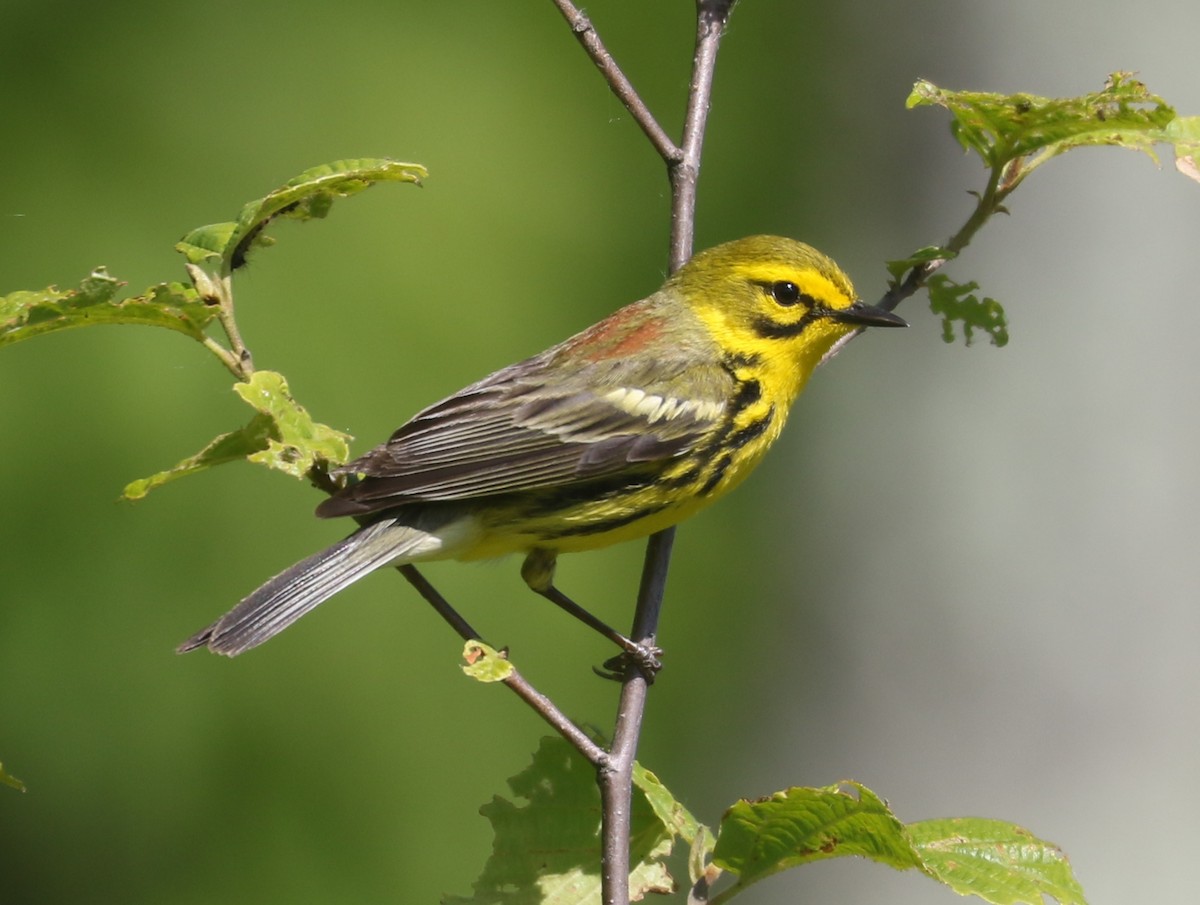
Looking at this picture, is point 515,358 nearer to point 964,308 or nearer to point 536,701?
point 964,308

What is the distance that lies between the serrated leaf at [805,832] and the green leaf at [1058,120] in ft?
3.27

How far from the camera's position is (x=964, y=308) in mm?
2709

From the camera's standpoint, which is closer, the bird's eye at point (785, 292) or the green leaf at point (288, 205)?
the green leaf at point (288, 205)

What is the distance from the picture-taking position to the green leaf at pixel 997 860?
1.85 metres

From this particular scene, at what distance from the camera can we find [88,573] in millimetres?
4852

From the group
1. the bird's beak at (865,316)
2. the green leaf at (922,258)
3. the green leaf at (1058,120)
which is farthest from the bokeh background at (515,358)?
the green leaf at (1058,120)

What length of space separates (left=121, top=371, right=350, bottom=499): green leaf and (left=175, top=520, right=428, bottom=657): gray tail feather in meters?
0.35

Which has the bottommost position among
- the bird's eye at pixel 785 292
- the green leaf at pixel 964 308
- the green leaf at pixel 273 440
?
the green leaf at pixel 273 440

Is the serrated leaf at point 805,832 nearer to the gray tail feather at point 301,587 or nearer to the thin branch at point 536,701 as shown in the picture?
the thin branch at point 536,701

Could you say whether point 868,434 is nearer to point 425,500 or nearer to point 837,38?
point 837,38

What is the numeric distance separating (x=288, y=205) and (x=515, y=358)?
3550 millimetres

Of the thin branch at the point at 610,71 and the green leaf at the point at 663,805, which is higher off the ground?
the thin branch at the point at 610,71

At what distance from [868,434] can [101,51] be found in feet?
12.4

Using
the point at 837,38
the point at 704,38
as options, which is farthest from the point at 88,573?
the point at 837,38
